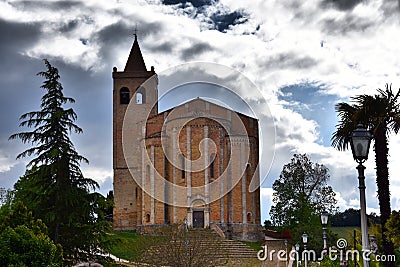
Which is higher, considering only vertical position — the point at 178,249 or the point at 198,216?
the point at 198,216

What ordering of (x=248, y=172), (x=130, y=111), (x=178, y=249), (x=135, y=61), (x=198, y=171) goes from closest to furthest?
(x=178, y=249) < (x=198, y=171) < (x=248, y=172) < (x=130, y=111) < (x=135, y=61)

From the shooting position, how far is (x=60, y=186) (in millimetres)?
25188

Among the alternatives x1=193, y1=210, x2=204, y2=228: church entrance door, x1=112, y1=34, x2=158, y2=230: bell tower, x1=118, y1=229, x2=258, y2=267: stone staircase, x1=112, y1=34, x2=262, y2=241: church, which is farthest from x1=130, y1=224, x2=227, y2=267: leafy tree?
x1=112, y1=34, x2=158, y2=230: bell tower

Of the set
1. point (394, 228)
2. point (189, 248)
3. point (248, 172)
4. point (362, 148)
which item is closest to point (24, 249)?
point (362, 148)

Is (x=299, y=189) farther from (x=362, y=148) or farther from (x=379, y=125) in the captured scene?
(x=362, y=148)

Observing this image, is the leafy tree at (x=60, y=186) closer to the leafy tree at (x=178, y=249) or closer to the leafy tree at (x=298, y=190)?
the leafy tree at (x=178, y=249)

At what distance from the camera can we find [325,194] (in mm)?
55656

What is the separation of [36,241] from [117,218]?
4285 cm

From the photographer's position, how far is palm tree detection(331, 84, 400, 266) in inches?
763

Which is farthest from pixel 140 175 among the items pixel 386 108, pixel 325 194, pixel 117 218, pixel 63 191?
pixel 386 108

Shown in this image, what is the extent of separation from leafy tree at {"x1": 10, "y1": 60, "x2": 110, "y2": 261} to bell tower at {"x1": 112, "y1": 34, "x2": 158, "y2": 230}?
3285 cm

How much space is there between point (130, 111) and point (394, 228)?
44.5 m

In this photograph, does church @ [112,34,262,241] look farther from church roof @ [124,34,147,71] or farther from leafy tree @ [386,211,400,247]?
leafy tree @ [386,211,400,247]

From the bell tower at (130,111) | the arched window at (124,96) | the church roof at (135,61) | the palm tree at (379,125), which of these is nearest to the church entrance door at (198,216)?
the bell tower at (130,111)
